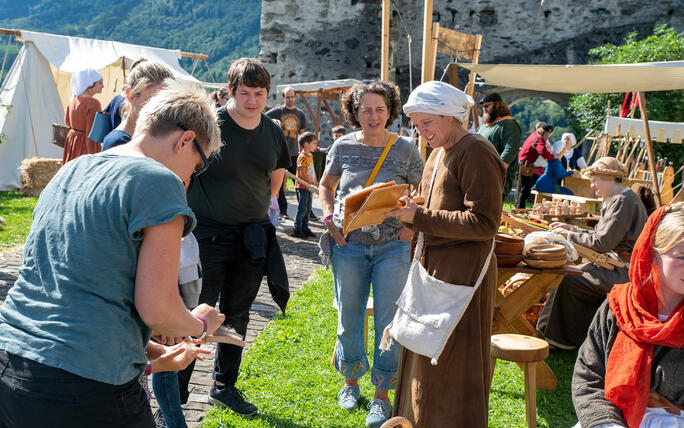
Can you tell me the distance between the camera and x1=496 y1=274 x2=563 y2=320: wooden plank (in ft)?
12.1

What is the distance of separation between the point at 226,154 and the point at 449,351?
1.52 meters

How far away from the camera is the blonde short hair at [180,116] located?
5.33 ft

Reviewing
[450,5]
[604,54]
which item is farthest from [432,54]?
[450,5]

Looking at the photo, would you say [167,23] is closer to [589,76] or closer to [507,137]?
[507,137]

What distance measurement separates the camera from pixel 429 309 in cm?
272

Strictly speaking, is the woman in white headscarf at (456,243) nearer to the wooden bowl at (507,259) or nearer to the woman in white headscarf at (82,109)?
the wooden bowl at (507,259)

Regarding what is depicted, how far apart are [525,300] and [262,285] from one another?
3.14 m

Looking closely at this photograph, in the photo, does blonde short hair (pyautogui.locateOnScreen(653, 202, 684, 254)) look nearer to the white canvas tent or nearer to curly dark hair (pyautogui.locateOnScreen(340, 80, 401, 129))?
curly dark hair (pyautogui.locateOnScreen(340, 80, 401, 129))

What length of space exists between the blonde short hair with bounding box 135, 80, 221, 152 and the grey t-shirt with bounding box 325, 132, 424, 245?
1.72 metres

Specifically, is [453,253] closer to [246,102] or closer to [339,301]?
[339,301]

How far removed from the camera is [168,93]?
1691mm

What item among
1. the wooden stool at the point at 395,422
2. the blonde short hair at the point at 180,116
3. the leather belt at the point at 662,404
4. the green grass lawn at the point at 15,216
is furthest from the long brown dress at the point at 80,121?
the leather belt at the point at 662,404

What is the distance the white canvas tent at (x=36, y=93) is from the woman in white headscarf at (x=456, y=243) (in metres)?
10.6

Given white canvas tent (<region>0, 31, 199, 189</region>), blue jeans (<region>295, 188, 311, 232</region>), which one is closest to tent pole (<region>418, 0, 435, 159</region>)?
blue jeans (<region>295, 188, 311, 232</region>)
